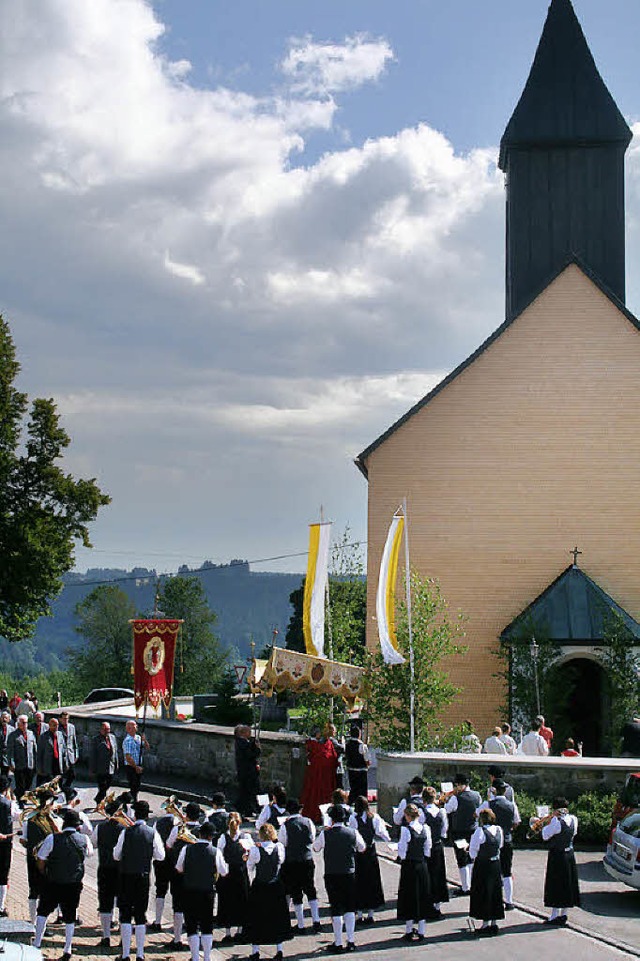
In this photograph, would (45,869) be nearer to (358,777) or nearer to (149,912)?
(149,912)

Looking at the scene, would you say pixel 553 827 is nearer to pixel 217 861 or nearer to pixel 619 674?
pixel 217 861

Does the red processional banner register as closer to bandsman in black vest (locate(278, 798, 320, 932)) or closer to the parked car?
bandsman in black vest (locate(278, 798, 320, 932))

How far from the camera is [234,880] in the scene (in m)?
14.1

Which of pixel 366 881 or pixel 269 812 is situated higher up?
pixel 269 812

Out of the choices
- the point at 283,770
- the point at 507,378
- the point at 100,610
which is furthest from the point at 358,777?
the point at 100,610

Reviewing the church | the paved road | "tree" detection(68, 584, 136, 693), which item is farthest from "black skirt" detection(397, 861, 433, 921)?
"tree" detection(68, 584, 136, 693)

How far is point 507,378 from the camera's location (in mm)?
31078

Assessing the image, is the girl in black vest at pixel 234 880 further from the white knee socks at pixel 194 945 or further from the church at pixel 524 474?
the church at pixel 524 474

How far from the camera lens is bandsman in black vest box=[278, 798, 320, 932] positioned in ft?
48.4

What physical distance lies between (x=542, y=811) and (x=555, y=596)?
14239mm

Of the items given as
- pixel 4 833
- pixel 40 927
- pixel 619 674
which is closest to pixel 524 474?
pixel 619 674

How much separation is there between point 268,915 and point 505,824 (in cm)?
372

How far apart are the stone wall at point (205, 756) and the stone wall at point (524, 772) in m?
2.40

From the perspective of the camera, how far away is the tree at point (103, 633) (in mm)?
81000
